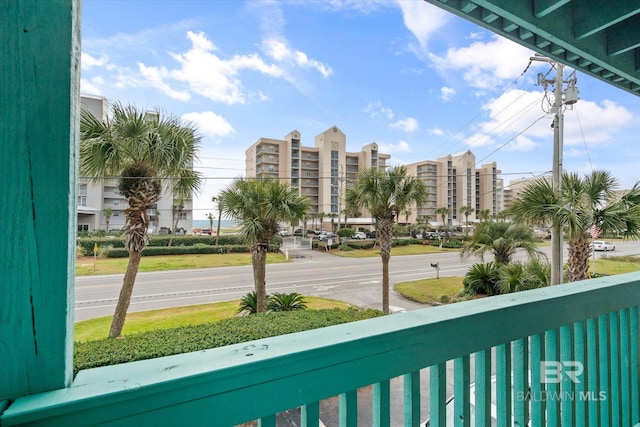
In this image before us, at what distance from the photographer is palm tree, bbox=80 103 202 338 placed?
10.8 ft

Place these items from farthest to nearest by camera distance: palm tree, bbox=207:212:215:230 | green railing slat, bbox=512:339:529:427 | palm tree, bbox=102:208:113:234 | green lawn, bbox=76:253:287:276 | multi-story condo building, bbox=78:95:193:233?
palm tree, bbox=207:212:215:230 → green lawn, bbox=76:253:287:276 → palm tree, bbox=102:208:113:234 → multi-story condo building, bbox=78:95:193:233 → green railing slat, bbox=512:339:529:427

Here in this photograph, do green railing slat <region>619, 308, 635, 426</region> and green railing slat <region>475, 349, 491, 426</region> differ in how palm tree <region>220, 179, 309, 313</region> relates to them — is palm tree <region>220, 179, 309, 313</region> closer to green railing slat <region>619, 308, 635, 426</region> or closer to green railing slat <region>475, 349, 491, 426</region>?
green railing slat <region>619, 308, 635, 426</region>

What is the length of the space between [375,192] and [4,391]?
18.8 ft

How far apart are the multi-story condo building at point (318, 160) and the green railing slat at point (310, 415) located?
24.8 ft

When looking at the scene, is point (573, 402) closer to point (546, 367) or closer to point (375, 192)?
point (546, 367)

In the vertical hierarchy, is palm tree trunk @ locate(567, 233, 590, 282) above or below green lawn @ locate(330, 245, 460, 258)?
above

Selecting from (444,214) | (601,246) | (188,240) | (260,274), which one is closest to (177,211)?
(188,240)

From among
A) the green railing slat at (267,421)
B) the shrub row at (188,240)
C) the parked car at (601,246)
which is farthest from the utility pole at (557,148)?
the green railing slat at (267,421)

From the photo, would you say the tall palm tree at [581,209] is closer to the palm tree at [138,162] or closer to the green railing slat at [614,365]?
the green railing slat at [614,365]

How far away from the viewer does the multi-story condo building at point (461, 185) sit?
8.20 m

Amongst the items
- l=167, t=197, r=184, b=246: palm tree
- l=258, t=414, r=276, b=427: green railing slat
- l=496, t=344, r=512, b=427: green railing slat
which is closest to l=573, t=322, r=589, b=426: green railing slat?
l=496, t=344, r=512, b=427: green railing slat

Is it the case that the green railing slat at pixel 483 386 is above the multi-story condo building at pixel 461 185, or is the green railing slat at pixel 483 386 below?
below

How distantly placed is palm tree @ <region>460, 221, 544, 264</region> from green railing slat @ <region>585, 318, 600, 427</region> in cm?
563

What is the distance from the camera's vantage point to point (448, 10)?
2.71ft
